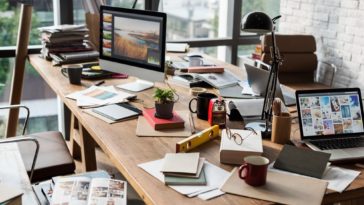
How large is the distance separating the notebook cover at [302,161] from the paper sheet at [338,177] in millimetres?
24

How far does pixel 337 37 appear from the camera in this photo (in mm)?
4094

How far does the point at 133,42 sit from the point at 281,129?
3.84ft

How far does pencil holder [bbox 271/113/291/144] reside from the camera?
74.8 inches

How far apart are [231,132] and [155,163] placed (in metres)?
0.36

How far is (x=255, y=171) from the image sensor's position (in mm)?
1539

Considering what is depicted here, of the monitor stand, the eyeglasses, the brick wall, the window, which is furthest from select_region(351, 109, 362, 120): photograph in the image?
the window

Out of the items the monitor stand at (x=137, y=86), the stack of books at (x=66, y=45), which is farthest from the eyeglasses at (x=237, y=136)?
the stack of books at (x=66, y=45)

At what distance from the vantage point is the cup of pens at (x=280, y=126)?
1.90 metres

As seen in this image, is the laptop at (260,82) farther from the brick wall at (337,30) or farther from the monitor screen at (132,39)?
the brick wall at (337,30)

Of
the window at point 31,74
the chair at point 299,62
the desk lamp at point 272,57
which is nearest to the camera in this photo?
the desk lamp at point 272,57

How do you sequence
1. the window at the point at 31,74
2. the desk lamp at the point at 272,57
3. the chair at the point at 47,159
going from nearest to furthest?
1. the desk lamp at the point at 272,57
2. the chair at the point at 47,159
3. the window at the point at 31,74

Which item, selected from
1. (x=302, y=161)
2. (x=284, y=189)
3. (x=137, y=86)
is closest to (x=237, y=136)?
(x=302, y=161)

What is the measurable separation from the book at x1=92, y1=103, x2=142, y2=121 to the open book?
1.19ft

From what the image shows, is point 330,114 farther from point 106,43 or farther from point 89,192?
point 106,43
